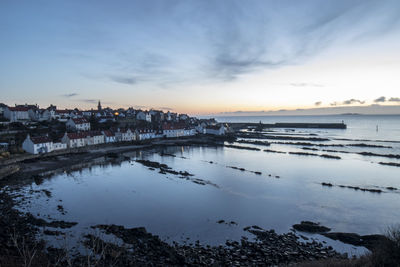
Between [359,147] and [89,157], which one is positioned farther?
[359,147]

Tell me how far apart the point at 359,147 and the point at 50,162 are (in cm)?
5811

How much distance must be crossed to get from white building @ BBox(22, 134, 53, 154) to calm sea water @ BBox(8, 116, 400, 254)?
41.0ft

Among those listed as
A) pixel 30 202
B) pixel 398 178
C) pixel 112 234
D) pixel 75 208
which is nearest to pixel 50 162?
pixel 30 202

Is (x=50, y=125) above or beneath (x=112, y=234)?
above

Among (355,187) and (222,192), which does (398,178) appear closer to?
(355,187)

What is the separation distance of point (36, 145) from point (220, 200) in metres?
31.8

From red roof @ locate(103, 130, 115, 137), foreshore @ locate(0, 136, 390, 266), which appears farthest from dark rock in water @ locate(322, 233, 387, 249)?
red roof @ locate(103, 130, 115, 137)

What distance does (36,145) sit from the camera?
120ft

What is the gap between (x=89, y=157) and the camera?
3894 centimetres

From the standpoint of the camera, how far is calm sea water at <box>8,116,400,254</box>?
15.7m

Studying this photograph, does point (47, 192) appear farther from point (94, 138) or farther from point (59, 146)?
point (94, 138)

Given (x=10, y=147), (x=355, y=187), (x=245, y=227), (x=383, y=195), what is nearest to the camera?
(x=245, y=227)

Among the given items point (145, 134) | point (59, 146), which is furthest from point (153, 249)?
point (145, 134)

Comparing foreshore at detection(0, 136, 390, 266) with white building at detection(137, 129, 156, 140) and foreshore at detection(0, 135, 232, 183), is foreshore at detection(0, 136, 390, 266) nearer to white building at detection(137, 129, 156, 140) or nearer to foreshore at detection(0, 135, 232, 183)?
foreshore at detection(0, 135, 232, 183)
